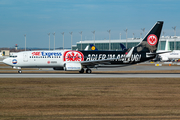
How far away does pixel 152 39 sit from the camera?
168 feet

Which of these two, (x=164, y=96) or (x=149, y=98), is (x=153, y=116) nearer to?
(x=149, y=98)

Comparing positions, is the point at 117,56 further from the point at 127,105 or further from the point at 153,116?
the point at 153,116

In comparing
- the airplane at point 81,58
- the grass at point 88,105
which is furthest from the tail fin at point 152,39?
the grass at point 88,105

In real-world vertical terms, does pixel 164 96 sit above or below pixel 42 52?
below

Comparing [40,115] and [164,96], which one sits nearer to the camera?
[40,115]

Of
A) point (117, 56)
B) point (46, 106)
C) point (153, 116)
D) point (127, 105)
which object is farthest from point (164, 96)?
point (117, 56)

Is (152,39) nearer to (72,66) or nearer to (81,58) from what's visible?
(81,58)

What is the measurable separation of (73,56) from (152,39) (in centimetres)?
1460

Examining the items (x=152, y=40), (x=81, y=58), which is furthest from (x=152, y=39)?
(x=81, y=58)

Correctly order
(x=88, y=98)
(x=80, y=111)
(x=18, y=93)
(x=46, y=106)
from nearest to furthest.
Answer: (x=80, y=111) → (x=46, y=106) → (x=88, y=98) → (x=18, y=93)

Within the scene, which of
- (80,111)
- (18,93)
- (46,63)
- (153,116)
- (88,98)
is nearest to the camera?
(153,116)

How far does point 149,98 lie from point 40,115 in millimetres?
9771

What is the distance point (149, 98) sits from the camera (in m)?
22.2

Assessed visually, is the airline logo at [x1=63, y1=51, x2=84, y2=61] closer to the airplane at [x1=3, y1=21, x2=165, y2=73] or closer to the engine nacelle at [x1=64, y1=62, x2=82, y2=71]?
the airplane at [x1=3, y1=21, x2=165, y2=73]
